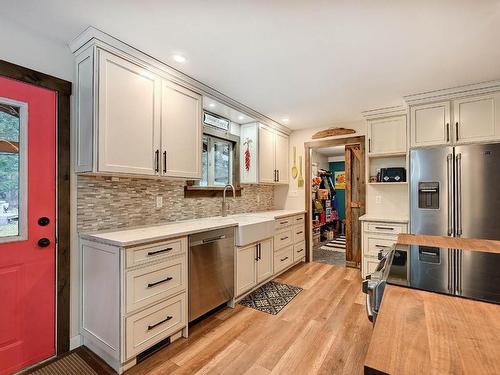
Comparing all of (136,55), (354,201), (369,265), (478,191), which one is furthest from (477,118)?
(136,55)

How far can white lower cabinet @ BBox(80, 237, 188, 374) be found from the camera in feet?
5.76

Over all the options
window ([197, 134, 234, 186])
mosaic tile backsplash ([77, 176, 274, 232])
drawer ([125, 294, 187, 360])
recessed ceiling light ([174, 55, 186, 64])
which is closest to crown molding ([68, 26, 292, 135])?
recessed ceiling light ([174, 55, 186, 64])

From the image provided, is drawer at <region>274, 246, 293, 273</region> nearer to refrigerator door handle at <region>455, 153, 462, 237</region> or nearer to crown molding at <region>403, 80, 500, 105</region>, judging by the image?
refrigerator door handle at <region>455, 153, 462, 237</region>

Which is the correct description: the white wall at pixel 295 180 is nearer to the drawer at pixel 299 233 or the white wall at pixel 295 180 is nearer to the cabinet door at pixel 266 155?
the drawer at pixel 299 233

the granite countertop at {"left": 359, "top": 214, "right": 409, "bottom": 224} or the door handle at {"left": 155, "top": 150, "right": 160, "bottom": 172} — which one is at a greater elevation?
the door handle at {"left": 155, "top": 150, "right": 160, "bottom": 172}

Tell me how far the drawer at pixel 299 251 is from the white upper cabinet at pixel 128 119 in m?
2.31

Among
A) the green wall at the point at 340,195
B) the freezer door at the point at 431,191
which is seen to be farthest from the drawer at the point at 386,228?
the green wall at the point at 340,195

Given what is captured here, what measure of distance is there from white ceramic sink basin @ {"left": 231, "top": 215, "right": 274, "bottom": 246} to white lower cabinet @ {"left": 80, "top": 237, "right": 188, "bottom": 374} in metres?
0.74

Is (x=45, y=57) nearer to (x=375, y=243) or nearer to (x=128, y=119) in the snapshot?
(x=128, y=119)

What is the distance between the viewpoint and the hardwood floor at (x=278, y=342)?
5.97 feet

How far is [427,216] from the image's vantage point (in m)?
2.96

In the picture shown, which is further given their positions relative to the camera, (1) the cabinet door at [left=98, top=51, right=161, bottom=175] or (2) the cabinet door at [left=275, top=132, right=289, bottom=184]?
(2) the cabinet door at [left=275, top=132, right=289, bottom=184]

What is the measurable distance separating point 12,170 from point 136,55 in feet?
4.04

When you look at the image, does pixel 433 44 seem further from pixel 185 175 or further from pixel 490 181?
pixel 185 175
